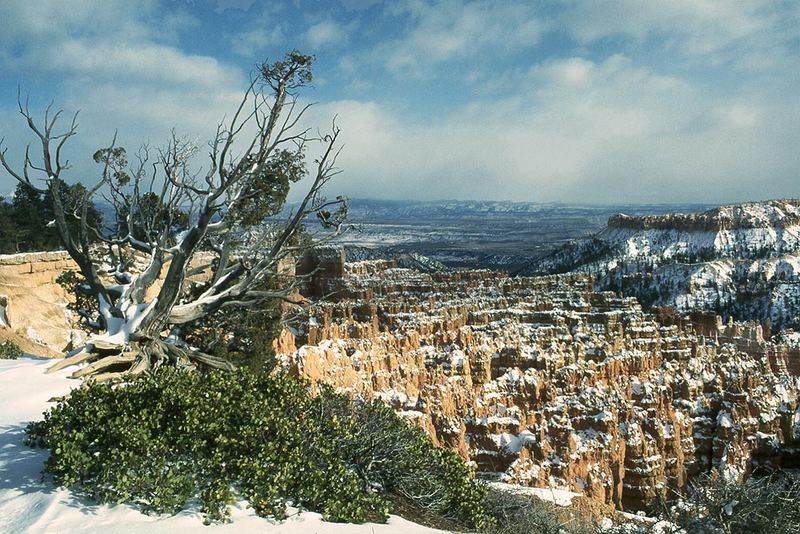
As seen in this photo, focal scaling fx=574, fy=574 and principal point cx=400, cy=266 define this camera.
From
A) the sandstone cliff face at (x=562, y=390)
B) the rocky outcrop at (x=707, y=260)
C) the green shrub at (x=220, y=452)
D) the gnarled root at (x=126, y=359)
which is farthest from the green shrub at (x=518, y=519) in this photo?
the rocky outcrop at (x=707, y=260)

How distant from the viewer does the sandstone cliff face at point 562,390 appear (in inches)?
792

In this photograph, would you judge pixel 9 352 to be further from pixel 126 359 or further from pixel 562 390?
pixel 562 390

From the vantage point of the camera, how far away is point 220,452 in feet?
22.0

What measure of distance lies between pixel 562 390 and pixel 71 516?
63.2 ft

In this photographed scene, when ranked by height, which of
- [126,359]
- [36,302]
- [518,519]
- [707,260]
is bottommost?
[707,260]

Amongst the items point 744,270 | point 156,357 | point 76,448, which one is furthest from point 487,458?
point 744,270

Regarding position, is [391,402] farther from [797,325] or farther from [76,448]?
[797,325]

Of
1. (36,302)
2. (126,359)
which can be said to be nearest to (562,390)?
(126,359)

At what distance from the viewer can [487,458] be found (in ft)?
66.3

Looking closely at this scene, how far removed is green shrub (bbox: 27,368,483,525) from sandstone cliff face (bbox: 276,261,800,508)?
9.08 metres

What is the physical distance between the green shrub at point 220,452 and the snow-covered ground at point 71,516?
0.45 feet

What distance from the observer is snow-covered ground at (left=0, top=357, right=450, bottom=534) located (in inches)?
226

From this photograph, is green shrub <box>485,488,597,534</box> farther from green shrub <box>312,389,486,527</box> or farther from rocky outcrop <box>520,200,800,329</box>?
rocky outcrop <box>520,200,800,329</box>

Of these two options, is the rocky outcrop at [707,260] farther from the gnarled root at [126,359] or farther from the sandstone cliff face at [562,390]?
the gnarled root at [126,359]
